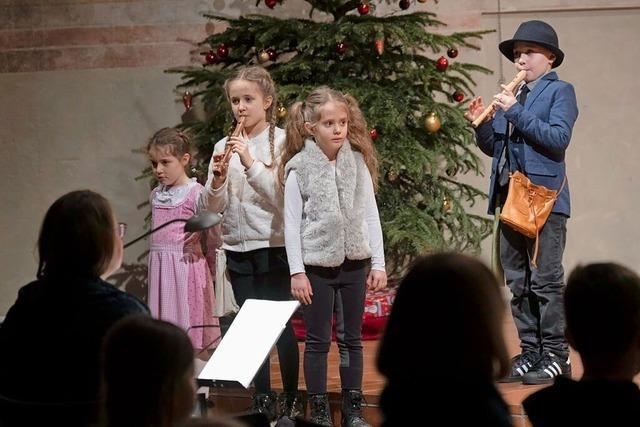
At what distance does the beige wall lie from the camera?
6.75m

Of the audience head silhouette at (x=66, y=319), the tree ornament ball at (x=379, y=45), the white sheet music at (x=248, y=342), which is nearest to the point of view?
the audience head silhouette at (x=66, y=319)

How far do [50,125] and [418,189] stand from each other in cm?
250

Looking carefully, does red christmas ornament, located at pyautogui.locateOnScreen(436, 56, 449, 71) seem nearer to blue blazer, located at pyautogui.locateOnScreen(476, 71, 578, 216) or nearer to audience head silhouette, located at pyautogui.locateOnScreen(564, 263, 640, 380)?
blue blazer, located at pyautogui.locateOnScreen(476, 71, 578, 216)

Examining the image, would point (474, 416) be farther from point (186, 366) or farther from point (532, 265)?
point (532, 265)

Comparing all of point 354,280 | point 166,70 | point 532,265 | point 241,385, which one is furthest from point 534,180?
point 166,70

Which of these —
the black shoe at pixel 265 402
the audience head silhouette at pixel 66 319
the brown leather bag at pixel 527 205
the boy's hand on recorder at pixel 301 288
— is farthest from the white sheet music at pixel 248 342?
the brown leather bag at pixel 527 205

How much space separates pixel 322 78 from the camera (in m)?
6.04

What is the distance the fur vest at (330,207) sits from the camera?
4.17 metres

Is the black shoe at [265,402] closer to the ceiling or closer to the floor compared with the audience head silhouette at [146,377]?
closer to the floor

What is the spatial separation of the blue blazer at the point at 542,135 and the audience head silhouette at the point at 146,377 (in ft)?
8.45

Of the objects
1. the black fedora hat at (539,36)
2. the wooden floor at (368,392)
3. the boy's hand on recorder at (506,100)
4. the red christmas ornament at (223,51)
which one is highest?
the red christmas ornament at (223,51)

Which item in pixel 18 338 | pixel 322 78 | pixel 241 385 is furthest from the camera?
pixel 322 78

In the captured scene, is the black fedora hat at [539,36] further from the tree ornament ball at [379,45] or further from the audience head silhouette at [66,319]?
the audience head silhouette at [66,319]

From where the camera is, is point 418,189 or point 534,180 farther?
point 418,189
